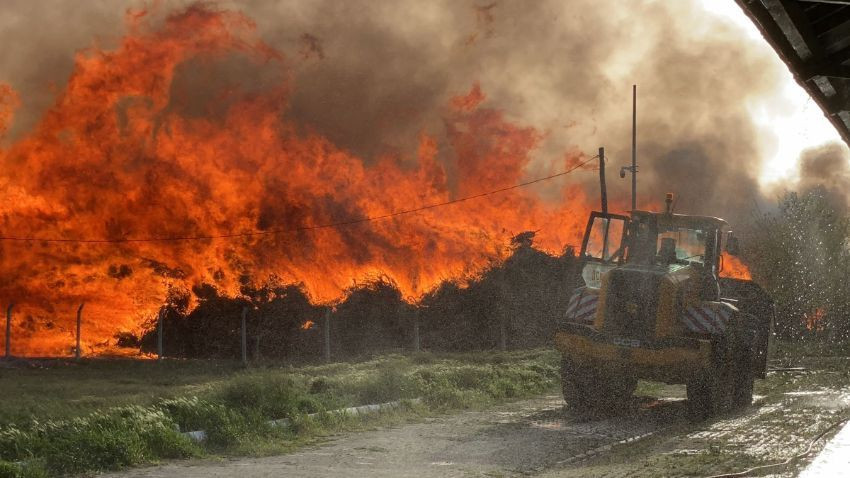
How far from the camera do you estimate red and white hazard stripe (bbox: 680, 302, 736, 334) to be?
14.2m

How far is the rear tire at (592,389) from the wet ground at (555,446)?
286 mm

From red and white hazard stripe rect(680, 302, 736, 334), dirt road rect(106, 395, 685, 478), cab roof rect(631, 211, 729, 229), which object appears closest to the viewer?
dirt road rect(106, 395, 685, 478)

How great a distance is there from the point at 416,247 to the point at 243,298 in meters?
5.74

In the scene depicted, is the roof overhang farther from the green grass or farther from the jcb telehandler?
the jcb telehandler

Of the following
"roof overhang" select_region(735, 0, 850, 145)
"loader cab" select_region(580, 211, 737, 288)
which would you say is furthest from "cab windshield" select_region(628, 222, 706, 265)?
"roof overhang" select_region(735, 0, 850, 145)

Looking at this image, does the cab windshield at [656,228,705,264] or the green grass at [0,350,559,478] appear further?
the cab windshield at [656,228,705,264]

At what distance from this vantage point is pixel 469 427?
1323cm

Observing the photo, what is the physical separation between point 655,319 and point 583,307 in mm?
1268

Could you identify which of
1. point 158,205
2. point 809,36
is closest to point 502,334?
point 158,205

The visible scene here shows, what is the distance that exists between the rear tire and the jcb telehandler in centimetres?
2

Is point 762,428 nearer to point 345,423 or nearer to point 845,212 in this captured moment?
point 345,423

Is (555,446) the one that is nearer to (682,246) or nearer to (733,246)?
(682,246)

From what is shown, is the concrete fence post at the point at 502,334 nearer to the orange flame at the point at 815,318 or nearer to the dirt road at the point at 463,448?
the dirt road at the point at 463,448

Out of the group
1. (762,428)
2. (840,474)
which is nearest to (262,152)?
(762,428)
